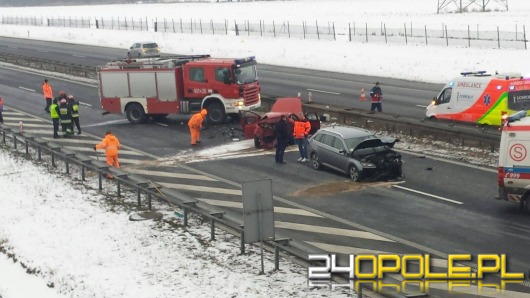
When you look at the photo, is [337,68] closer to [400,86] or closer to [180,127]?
[400,86]

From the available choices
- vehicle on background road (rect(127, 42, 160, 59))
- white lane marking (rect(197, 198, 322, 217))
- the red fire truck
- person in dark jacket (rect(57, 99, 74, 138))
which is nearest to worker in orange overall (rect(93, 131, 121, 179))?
white lane marking (rect(197, 198, 322, 217))

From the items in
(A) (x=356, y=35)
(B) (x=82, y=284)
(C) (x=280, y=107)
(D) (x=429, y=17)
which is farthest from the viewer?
(D) (x=429, y=17)

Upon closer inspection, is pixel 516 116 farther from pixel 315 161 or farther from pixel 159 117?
pixel 159 117

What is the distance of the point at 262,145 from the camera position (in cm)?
3014

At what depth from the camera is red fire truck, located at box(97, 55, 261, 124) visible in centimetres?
3431

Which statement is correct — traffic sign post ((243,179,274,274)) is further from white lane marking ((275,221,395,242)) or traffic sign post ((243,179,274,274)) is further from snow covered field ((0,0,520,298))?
white lane marking ((275,221,395,242))

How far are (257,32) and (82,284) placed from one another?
218ft

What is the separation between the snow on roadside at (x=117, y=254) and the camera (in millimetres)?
15602

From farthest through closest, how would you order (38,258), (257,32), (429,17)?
(429,17), (257,32), (38,258)

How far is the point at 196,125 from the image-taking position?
30.5 meters

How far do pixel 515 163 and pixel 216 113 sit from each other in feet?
56.3

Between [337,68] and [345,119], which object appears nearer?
[345,119]

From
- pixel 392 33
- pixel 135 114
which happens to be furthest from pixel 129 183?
pixel 392 33

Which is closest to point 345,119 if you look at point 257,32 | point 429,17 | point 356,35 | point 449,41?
point 449,41
